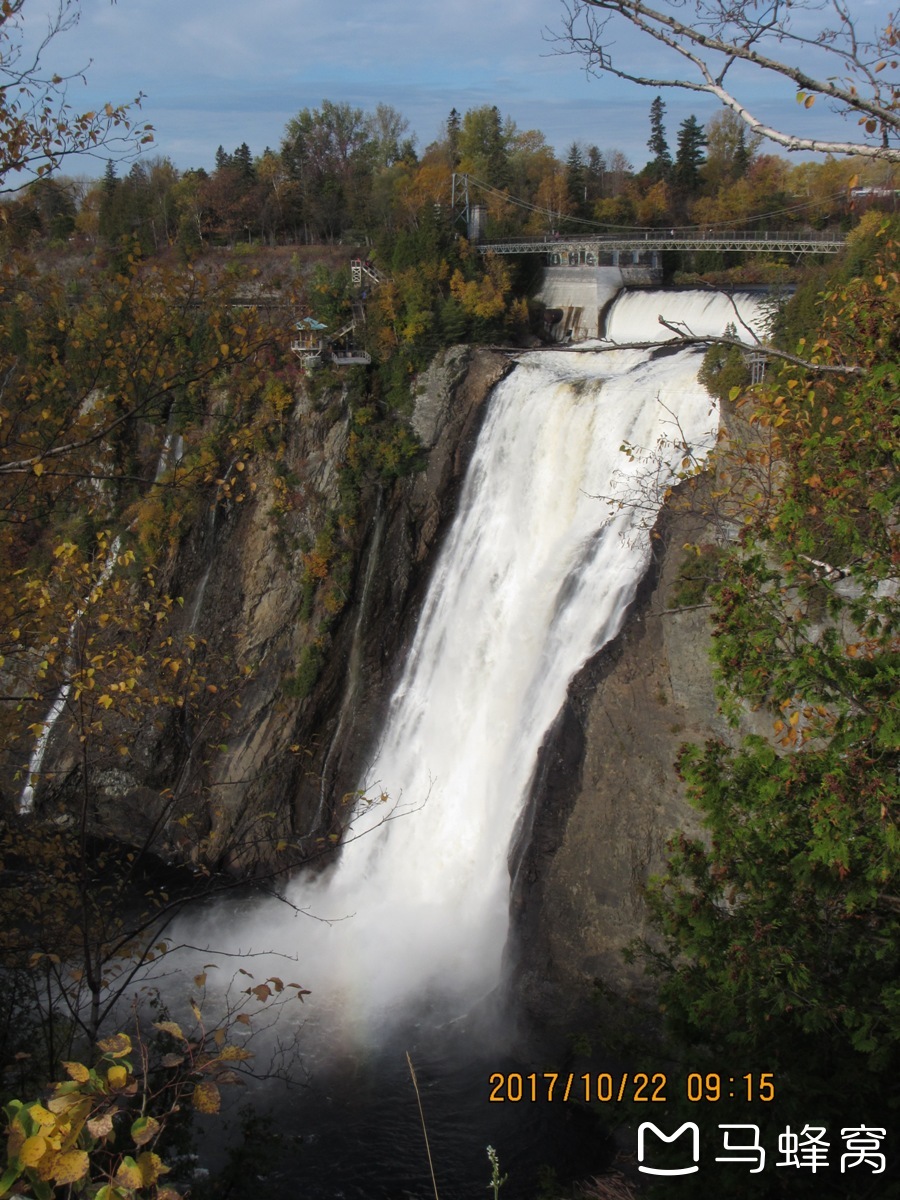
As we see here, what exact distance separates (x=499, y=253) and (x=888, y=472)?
25937mm

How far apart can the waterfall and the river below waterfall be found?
0.15ft

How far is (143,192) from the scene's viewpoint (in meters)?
42.4

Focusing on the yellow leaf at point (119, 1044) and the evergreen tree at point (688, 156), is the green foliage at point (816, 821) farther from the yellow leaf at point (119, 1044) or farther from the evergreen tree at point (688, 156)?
the evergreen tree at point (688, 156)

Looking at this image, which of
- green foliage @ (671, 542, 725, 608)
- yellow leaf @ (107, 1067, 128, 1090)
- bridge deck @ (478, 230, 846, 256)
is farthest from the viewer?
bridge deck @ (478, 230, 846, 256)

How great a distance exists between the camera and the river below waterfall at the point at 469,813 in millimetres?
13234

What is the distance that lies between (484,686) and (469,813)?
103 inches

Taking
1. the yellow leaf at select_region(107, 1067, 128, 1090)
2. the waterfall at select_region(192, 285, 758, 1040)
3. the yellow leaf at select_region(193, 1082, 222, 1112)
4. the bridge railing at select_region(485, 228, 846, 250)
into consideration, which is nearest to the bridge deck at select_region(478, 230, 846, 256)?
the bridge railing at select_region(485, 228, 846, 250)

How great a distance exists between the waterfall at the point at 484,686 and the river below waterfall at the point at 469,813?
0.05 m

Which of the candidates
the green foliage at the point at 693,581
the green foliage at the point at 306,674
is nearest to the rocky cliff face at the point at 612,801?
the green foliage at the point at 693,581

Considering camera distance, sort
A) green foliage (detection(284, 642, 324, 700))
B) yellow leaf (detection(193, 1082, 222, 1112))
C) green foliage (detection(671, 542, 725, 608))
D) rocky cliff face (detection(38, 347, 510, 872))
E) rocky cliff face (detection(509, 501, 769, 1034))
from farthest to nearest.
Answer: green foliage (detection(284, 642, 324, 700)) < rocky cliff face (detection(38, 347, 510, 872)) < green foliage (detection(671, 542, 725, 608)) < rocky cliff face (detection(509, 501, 769, 1034)) < yellow leaf (detection(193, 1082, 222, 1112))

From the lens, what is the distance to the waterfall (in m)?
16.7

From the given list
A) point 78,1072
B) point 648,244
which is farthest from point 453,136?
point 78,1072

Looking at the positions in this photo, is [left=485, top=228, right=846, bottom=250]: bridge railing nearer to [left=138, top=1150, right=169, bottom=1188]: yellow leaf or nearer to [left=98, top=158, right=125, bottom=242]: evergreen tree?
[left=98, top=158, right=125, bottom=242]: evergreen tree

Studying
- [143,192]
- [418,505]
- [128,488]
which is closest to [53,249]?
[143,192]
